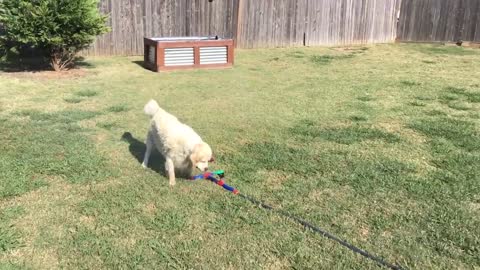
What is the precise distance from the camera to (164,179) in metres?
4.23

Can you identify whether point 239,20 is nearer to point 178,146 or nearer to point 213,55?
point 213,55

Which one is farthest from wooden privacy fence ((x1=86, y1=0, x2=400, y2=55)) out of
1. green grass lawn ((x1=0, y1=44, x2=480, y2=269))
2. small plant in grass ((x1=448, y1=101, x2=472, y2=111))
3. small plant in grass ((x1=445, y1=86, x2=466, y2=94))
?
small plant in grass ((x1=448, y1=101, x2=472, y2=111))

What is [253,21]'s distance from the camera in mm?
13117

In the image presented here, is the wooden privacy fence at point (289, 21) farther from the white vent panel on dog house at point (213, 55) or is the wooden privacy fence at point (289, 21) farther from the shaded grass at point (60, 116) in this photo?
the shaded grass at point (60, 116)

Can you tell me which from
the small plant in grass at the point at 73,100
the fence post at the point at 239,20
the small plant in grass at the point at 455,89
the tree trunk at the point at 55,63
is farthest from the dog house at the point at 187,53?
the small plant in grass at the point at 455,89

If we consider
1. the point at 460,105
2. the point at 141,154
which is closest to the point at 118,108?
the point at 141,154

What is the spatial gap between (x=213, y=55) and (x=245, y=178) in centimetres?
616

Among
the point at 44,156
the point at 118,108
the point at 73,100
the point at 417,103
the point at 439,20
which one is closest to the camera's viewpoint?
the point at 44,156

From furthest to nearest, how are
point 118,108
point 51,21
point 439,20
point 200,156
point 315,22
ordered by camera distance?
1. point 439,20
2. point 315,22
3. point 51,21
4. point 118,108
5. point 200,156

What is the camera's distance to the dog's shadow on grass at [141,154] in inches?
177

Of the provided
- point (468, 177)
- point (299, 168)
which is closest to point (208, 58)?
point (299, 168)

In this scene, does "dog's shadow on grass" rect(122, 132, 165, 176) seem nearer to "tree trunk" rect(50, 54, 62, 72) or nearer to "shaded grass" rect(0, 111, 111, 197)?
"shaded grass" rect(0, 111, 111, 197)

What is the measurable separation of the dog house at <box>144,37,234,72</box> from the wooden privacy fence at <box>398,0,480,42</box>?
8.05m

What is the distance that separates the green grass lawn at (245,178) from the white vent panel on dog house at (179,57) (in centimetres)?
137
